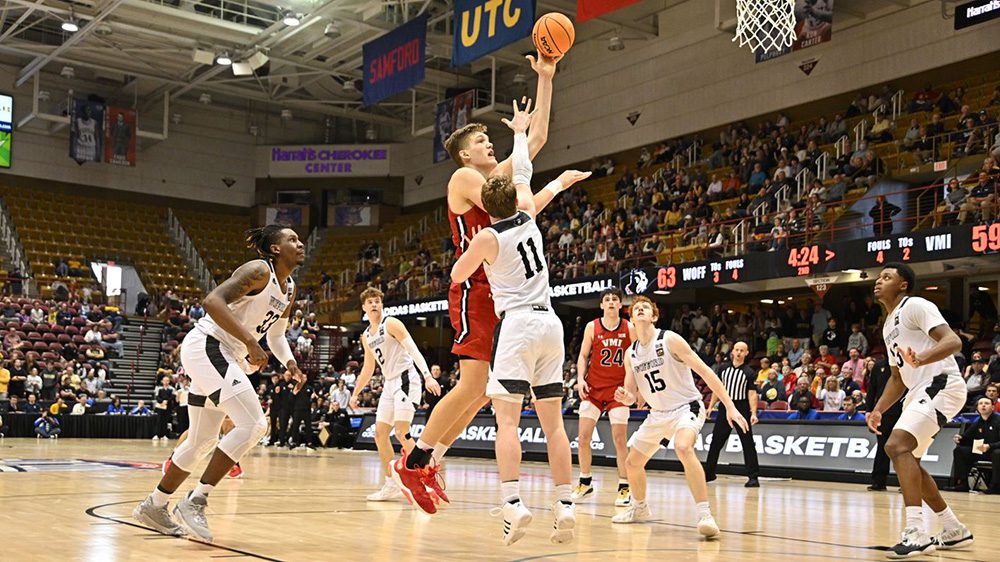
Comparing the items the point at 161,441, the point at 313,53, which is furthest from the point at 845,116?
the point at 161,441

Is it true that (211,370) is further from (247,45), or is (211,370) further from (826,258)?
(247,45)

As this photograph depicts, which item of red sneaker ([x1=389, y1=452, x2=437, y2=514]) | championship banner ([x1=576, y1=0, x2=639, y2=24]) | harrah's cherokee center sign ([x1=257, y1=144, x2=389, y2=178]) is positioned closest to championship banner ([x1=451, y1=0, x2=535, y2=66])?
championship banner ([x1=576, y1=0, x2=639, y2=24])

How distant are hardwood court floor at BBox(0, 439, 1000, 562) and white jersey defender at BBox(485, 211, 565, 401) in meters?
0.94

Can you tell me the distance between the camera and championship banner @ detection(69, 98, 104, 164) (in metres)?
33.9

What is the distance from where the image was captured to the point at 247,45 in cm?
3088

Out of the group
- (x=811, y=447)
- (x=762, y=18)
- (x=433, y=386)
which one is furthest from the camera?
(x=762, y=18)

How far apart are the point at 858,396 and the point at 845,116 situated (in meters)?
10.2

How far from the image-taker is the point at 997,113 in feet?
67.7

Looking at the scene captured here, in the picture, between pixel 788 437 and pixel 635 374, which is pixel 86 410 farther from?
pixel 635 374

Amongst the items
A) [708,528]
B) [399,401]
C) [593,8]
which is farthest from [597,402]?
[593,8]

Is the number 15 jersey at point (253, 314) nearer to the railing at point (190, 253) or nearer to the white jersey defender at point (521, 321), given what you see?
the white jersey defender at point (521, 321)

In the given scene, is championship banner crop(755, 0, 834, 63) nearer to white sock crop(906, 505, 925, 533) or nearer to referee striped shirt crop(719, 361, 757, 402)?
referee striped shirt crop(719, 361, 757, 402)

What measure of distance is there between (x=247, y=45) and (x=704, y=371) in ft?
84.2

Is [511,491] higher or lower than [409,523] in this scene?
higher
